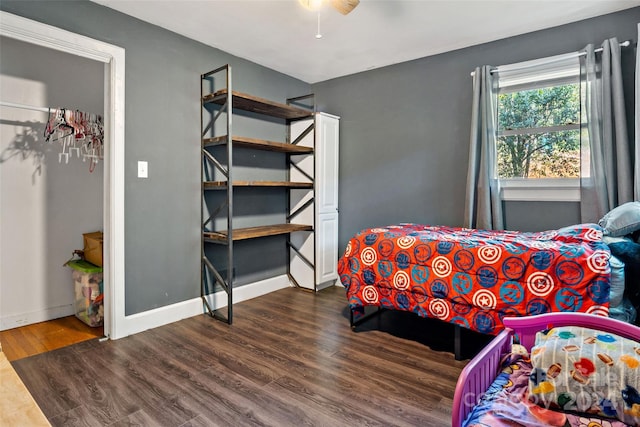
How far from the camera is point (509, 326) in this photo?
159cm

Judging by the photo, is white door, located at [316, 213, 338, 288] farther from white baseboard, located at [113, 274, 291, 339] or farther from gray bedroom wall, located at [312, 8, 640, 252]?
white baseboard, located at [113, 274, 291, 339]

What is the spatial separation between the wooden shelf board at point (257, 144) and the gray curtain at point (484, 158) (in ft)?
5.43

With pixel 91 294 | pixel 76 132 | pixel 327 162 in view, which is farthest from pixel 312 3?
pixel 91 294

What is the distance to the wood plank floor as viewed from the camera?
1.80 m

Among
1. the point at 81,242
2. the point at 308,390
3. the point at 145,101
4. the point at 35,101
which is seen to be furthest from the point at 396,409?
the point at 35,101

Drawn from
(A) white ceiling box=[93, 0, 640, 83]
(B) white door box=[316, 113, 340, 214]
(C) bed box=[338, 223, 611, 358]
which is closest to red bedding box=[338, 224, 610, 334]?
(C) bed box=[338, 223, 611, 358]

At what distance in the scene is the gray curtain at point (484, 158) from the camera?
314cm

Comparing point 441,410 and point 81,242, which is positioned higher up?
point 81,242

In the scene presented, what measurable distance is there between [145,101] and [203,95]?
0.55 meters

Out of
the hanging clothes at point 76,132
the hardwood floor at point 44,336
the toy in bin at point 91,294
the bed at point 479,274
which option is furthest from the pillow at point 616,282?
the hanging clothes at point 76,132

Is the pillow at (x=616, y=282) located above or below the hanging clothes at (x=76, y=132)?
below

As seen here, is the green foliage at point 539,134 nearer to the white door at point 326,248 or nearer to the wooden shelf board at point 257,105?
the white door at point 326,248

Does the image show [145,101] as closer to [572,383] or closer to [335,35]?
[335,35]

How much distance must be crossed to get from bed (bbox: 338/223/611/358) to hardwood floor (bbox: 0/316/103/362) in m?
2.08
